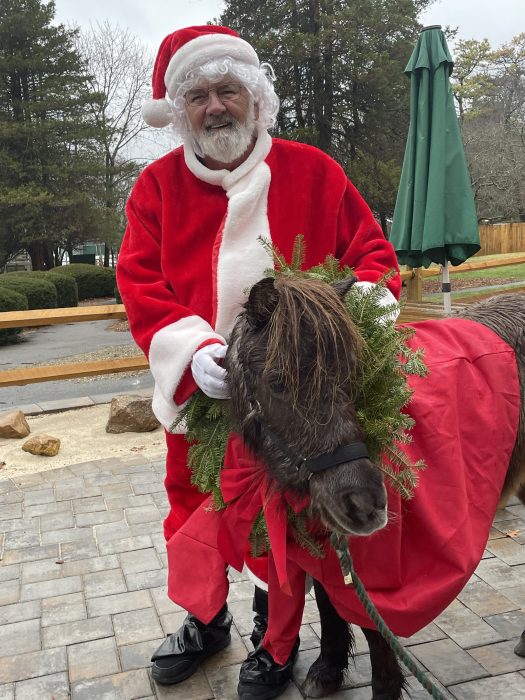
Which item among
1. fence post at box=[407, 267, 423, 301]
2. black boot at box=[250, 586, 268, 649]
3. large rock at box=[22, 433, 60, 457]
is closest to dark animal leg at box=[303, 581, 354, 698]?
black boot at box=[250, 586, 268, 649]

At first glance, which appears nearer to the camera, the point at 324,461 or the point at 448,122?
the point at 324,461

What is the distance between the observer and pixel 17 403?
7.39 m

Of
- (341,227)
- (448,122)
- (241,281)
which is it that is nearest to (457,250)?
(448,122)

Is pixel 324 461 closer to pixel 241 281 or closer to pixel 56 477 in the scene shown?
pixel 241 281

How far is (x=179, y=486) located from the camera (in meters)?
2.55

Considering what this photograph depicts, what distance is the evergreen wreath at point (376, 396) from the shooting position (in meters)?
1.73

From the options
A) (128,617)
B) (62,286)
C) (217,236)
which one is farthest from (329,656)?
(62,286)

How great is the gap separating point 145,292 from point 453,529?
4.29ft

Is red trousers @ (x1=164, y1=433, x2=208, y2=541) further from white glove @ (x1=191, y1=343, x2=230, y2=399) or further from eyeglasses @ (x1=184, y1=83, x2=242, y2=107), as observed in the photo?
eyeglasses @ (x1=184, y1=83, x2=242, y2=107)

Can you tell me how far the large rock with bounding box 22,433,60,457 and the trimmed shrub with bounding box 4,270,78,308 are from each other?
12717 mm

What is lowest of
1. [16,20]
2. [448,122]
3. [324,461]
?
[324,461]

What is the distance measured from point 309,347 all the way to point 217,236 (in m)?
0.85

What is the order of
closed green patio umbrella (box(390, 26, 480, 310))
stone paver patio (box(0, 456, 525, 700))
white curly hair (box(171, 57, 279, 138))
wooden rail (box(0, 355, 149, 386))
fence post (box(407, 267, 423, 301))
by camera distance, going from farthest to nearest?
1. fence post (box(407, 267, 423, 301))
2. wooden rail (box(0, 355, 149, 386))
3. closed green patio umbrella (box(390, 26, 480, 310))
4. stone paver patio (box(0, 456, 525, 700))
5. white curly hair (box(171, 57, 279, 138))

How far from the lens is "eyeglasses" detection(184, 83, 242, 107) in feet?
7.85
